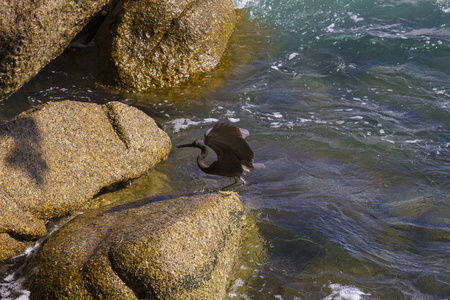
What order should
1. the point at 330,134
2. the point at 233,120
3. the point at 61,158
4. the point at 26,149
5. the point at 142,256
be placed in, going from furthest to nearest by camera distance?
1. the point at 233,120
2. the point at 330,134
3. the point at 61,158
4. the point at 26,149
5. the point at 142,256

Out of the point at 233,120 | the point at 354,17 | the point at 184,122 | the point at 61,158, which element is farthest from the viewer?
the point at 354,17

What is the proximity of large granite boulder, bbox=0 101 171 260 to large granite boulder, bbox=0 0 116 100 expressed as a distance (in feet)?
5.38

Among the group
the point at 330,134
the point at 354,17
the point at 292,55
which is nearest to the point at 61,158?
the point at 330,134

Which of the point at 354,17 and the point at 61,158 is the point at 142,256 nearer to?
the point at 61,158

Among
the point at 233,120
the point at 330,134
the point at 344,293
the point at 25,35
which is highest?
the point at 25,35

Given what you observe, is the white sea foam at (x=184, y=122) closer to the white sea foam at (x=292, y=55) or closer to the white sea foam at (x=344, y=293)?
A: the white sea foam at (x=292, y=55)

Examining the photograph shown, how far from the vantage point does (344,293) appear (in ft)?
12.4

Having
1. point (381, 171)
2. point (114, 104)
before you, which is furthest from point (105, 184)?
point (381, 171)

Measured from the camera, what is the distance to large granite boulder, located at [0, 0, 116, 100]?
5.61 m

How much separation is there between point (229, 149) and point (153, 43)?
3.76 meters

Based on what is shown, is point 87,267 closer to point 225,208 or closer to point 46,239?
point 46,239

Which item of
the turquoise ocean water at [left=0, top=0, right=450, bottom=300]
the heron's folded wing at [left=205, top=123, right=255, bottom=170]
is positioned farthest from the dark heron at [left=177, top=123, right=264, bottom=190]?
the turquoise ocean water at [left=0, top=0, right=450, bottom=300]

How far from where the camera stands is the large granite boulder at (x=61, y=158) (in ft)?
12.9

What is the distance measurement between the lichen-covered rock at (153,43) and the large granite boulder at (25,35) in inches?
35.3
